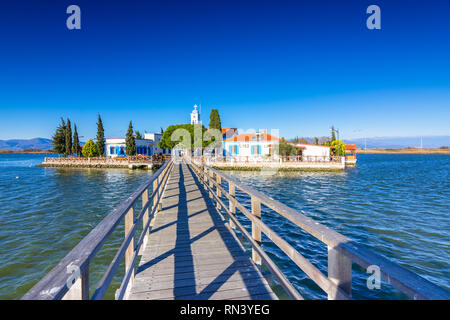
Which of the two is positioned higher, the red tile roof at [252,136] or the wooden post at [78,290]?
the red tile roof at [252,136]

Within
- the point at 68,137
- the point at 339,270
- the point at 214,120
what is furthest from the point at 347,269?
the point at 68,137

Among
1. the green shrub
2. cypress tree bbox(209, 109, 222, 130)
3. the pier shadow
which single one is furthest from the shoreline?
the pier shadow

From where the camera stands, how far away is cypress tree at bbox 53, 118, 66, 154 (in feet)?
147

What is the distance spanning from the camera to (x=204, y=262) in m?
3.29

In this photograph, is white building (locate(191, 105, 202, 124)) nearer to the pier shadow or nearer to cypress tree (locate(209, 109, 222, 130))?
cypress tree (locate(209, 109, 222, 130))

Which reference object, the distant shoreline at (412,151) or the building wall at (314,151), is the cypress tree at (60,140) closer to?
the building wall at (314,151)

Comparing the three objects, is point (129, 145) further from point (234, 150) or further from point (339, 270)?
point (339, 270)

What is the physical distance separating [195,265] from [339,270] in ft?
7.24

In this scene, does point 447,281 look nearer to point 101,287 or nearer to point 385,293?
point 385,293

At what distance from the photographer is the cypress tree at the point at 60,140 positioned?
44.7 meters

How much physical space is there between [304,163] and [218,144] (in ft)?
48.9

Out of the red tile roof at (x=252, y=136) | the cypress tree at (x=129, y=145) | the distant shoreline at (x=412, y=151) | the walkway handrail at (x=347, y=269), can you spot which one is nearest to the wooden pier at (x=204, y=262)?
the walkway handrail at (x=347, y=269)

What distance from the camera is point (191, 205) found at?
6758 mm

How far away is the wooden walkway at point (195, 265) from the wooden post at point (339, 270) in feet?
4.11
